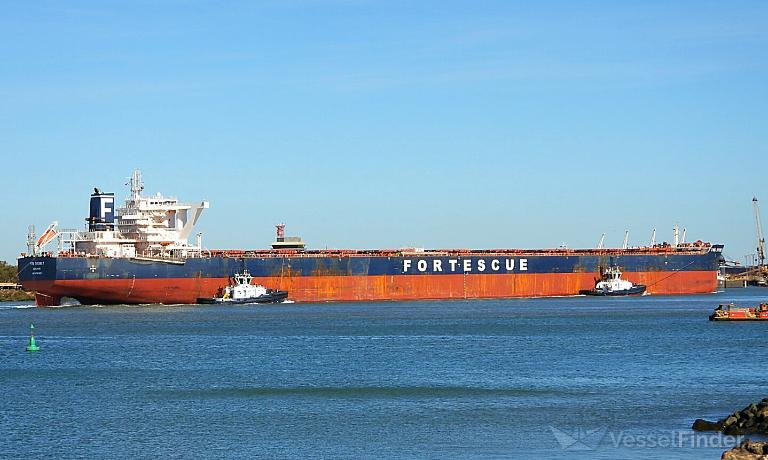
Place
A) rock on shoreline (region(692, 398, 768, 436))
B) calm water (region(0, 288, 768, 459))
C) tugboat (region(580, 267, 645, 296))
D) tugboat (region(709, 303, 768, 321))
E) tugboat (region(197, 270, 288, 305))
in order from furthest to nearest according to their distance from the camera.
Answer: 1. tugboat (region(580, 267, 645, 296))
2. tugboat (region(197, 270, 288, 305))
3. tugboat (region(709, 303, 768, 321))
4. calm water (region(0, 288, 768, 459))
5. rock on shoreline (region(692, 398, 768, 436))

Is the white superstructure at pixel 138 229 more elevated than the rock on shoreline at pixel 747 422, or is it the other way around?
the white superstructure at pixel 138 229

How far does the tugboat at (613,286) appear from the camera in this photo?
222 ft

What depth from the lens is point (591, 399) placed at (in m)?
24.5

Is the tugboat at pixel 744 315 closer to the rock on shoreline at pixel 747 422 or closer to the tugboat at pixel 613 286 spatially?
the tugboat at pixel 613 286

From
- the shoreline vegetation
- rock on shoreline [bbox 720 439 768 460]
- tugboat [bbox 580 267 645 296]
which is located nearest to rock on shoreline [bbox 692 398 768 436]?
rock on shoreline [bbox 720 439 768 460]

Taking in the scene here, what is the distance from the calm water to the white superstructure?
12606 mm

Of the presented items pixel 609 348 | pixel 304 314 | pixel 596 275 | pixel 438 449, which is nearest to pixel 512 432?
pixel 438 449

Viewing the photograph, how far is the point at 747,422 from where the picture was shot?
766 inches

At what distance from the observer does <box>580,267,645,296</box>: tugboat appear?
6762 centimetres

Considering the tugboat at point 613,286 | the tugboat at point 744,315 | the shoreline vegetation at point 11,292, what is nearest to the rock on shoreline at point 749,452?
the tugboat at point 744,315

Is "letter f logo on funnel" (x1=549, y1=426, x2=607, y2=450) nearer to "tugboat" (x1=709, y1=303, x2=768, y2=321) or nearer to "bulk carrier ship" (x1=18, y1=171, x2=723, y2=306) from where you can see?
"tugboat" (x1=709, y1=303, x2=768, y2=321)

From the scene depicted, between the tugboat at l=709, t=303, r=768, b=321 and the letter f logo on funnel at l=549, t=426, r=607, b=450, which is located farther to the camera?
the tugboat at l=709, t=303, r=768, b=321

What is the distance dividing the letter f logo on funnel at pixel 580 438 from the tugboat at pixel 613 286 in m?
47.4

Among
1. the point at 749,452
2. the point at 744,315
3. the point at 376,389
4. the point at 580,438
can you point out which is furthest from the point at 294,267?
the point at 749,452
